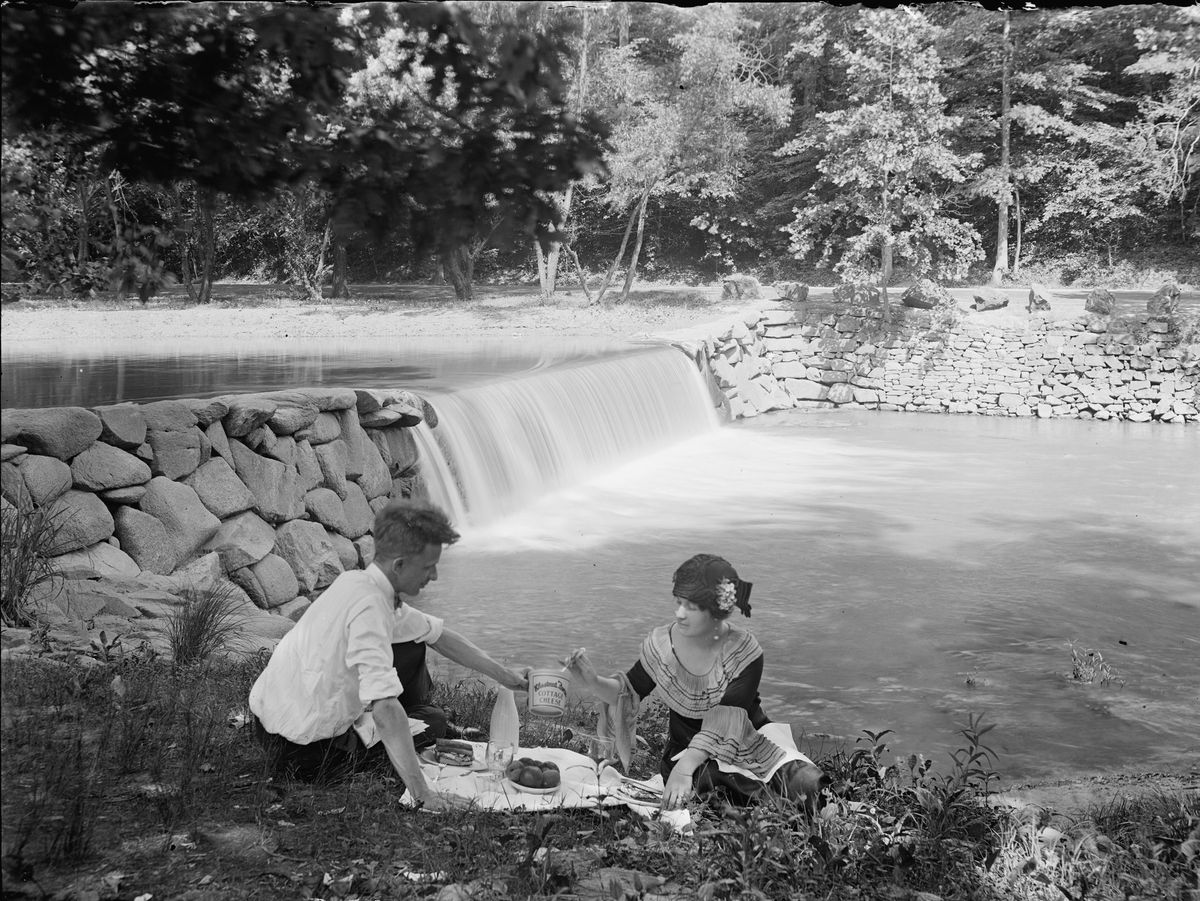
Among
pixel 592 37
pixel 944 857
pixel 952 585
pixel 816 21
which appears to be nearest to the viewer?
pixel 944 857

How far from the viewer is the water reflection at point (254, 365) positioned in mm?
10984

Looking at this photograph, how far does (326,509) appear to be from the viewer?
26.3ft

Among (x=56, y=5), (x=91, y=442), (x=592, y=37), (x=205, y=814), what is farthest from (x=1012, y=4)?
(x=592, y=37)

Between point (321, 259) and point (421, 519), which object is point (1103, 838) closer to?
point (421, 519)

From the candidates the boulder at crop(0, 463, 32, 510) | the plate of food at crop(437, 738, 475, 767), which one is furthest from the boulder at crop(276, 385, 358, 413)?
the plate of food at crop(437, 738, 475, 767)

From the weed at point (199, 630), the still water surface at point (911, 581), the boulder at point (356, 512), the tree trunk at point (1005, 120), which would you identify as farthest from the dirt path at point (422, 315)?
the weed at point (199, 630)

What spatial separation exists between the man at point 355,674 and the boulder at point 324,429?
462 cm

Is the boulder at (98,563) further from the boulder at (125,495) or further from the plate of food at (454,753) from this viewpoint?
the plate of food at (454,753)

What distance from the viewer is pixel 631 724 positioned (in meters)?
3.83

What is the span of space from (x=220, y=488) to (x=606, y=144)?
4.82 metres

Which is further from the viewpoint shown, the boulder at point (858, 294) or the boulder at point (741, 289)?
the boulder at point (741, 289)

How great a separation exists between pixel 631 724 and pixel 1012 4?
265 centimetres

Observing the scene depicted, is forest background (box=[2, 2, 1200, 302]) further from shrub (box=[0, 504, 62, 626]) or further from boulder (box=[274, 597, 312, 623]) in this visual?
boulder (box=[274, 597, 312, 623])

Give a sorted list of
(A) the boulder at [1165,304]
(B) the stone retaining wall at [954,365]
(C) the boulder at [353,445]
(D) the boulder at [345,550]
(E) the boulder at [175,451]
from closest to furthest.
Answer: (E) the boulder at [175,451] < (D) the boulder at [345,550] < (C) the boulder at [353,445] < (A) the boulder at [1165,304] < (B) the stone retaining wall at [954,365]
